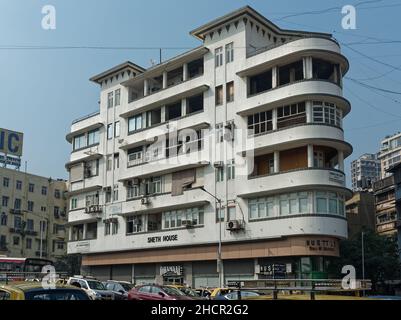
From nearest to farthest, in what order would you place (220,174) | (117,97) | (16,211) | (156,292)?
1. (156,292)
2. (220,174)
3. (117,97)
4. (16,211)

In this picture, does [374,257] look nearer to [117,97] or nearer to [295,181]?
[295,181]

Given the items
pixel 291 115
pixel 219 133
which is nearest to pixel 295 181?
pixel 291 115

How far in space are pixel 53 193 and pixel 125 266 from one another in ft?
133

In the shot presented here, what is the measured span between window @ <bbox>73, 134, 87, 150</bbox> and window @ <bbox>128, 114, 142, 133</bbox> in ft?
24.2

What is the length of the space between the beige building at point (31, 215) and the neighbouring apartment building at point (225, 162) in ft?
97.0

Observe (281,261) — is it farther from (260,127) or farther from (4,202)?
(4,202)

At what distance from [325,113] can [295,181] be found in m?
5.10

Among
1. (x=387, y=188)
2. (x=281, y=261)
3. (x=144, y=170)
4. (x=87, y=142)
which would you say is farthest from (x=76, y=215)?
(x=387, y=188)

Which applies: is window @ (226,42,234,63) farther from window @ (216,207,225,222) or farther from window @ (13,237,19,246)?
window @ (13,237,19,246)

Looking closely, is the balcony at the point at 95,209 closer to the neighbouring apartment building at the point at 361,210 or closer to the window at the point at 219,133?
the window at the point at 219,133

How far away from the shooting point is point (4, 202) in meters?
75.5

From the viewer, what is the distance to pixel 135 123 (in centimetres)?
4731

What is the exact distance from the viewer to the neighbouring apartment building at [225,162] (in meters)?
34.5

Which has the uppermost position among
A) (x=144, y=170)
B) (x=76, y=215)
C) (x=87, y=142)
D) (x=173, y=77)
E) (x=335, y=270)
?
(x=173, y=77)
